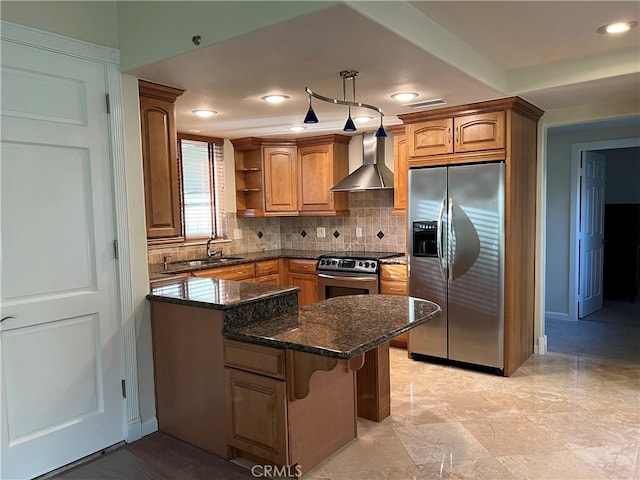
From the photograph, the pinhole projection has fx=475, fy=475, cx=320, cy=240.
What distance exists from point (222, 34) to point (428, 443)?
2.52 meters

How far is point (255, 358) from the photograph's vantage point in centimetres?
244

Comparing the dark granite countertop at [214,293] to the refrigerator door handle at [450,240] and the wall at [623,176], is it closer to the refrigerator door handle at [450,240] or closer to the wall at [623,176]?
the refrigerator door handle at [450,240]

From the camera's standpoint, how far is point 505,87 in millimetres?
3498

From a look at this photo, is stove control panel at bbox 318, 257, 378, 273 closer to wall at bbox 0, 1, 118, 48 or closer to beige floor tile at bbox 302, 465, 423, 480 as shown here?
beige floor tile at bbox 302, 465, 423, 480

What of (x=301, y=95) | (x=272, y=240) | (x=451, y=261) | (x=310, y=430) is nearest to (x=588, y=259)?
(x=451, y=261)

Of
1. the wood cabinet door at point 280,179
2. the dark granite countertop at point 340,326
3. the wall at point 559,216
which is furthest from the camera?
the wall at point 559,216

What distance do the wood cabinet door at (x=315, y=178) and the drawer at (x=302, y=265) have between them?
Answer: 1.96 feet

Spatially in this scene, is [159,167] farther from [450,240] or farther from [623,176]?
[623,176]

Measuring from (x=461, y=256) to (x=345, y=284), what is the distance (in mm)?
1302

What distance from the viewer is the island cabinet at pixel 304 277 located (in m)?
5.22

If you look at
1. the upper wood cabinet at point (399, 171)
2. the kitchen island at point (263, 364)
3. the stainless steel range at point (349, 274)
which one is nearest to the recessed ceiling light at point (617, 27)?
the kitchen island at point (263, 364)

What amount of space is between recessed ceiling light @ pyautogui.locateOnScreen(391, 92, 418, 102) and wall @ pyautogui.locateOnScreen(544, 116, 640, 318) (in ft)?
9.23

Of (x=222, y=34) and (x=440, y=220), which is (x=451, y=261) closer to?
(x=440, y=220)
